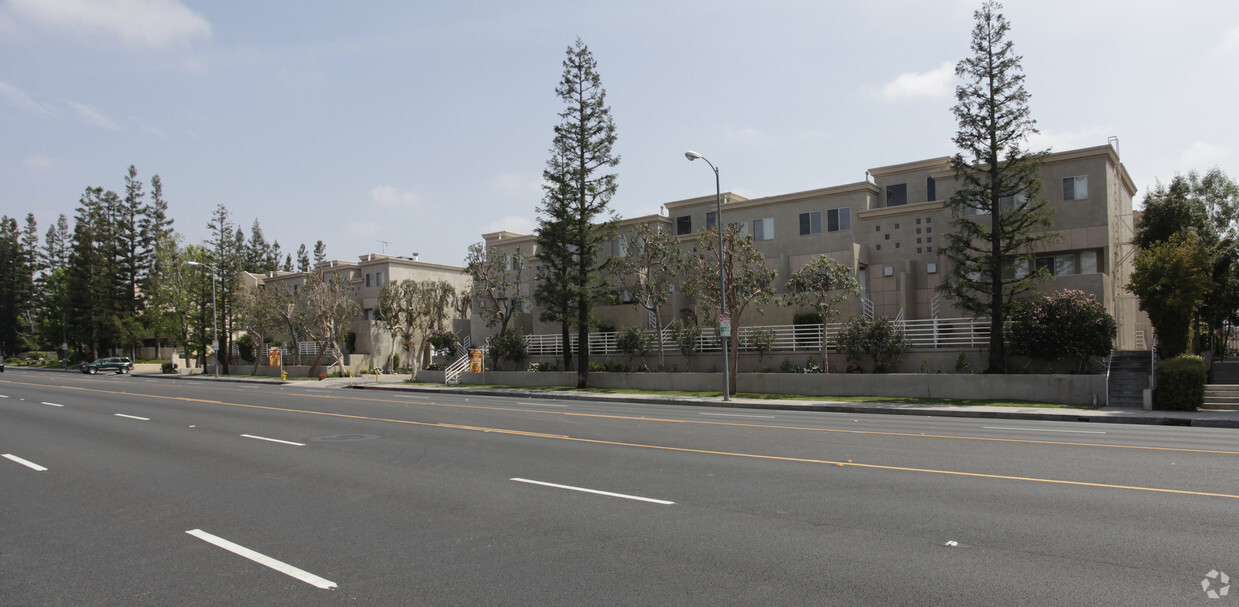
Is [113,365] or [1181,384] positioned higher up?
[1181,384]

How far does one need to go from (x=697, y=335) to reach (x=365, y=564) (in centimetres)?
2841

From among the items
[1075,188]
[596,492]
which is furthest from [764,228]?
[596,492]

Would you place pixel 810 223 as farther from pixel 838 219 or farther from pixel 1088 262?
pixel 1088 262

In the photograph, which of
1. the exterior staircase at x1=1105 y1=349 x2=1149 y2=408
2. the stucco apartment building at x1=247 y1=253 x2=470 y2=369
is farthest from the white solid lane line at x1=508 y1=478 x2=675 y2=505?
the stucco apartment building at x1=247 y1=253 x2=470 y2=369

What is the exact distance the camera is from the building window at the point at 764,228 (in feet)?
134

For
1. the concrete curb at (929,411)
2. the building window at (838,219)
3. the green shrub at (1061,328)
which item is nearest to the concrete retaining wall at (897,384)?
the green shrub at (1061,328)

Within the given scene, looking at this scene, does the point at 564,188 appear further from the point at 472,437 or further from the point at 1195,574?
the point at 1195,574

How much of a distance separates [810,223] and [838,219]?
4.86ft

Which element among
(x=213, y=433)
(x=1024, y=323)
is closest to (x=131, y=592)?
(x=213, y=433)

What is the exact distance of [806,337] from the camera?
106 ft

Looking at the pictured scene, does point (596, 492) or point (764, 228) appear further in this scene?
point (764, 228)

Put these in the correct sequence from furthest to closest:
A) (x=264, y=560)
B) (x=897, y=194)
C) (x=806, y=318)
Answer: (x=897, y=194) < (x=806, y=318) < (x=264, y=560)

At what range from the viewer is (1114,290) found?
31922 millimetres

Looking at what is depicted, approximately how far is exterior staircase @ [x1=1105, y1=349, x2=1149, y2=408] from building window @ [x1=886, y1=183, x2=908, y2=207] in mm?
15147
